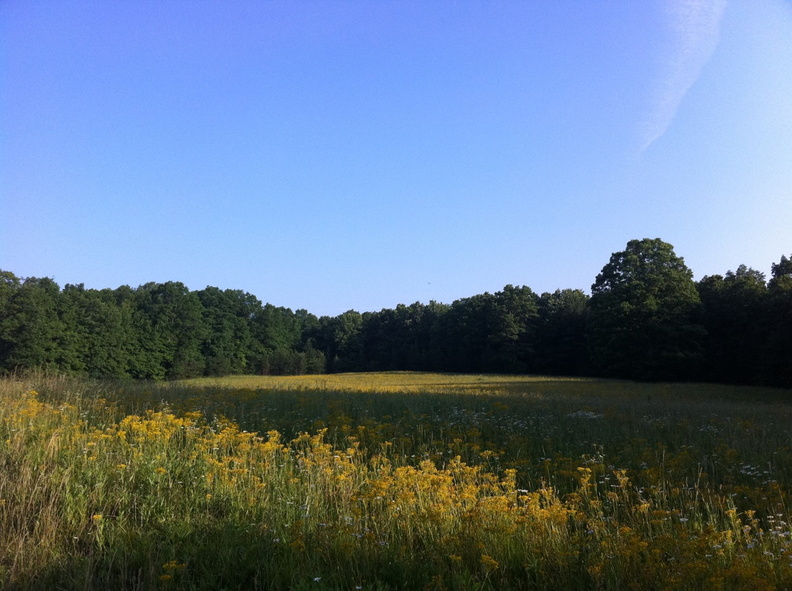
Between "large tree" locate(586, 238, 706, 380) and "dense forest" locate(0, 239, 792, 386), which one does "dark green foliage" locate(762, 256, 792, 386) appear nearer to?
"dense forest" locate(0, 239, 792, 386)

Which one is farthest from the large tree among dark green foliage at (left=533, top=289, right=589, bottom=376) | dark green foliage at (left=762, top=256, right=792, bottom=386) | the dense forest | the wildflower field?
the wildflower field

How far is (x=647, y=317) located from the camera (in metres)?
40.8

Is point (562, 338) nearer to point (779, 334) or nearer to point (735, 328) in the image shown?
point (735, 328)

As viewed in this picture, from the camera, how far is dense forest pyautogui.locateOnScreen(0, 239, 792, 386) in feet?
128

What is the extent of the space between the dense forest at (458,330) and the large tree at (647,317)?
10 cm

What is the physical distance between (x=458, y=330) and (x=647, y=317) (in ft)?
112

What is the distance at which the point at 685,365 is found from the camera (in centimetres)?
3944

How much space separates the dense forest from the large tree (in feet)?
0.33

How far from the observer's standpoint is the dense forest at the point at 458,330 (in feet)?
128

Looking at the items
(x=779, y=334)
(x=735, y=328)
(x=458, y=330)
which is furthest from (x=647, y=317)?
(x=458, y=330)

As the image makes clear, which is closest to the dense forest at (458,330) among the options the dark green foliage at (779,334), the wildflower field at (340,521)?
the dark green foliage at (779,334)

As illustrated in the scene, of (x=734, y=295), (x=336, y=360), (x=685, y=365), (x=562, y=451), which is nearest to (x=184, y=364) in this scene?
(x=336, y=360)

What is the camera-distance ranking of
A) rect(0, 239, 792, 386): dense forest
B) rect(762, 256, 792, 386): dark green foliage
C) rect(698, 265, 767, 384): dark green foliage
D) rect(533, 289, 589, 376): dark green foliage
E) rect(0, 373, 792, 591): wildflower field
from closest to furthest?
rect(0, 373, 792, 591): wildflower field < rect(762, 256, 792, 386): dark green foliage < rect(698, 265, 767, 384): dark green foliage < rect(0, 239, 792, 386): dense forest < rect(533, 289, 589, 376): dark green foliage

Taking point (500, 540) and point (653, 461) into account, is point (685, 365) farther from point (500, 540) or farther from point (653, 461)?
point (500, 540)
